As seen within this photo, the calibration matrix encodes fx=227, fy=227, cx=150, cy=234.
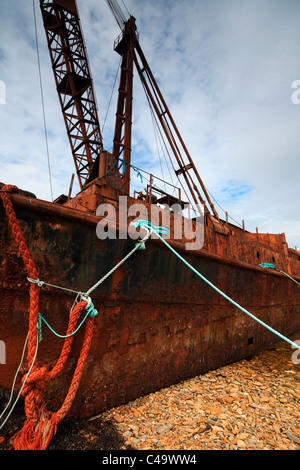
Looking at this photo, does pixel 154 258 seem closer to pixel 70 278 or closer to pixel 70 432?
pixel 70 278

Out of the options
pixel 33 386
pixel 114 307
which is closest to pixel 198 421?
pixel 114 307

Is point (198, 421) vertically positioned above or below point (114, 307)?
below

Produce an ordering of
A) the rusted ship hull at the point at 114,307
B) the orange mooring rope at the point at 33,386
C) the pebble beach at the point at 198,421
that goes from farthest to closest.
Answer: the pebble beach at the point at 198,421 < the rusted ship hull at the point at 114,307 < the orange mooring rope at the point at 33,386

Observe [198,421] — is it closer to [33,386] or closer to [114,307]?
[114,307]

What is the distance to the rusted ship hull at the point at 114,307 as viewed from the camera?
70.9 inches

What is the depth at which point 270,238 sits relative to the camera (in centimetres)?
757

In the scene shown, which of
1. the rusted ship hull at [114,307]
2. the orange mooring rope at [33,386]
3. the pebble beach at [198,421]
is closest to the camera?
the orange mooring rope at [33,386]

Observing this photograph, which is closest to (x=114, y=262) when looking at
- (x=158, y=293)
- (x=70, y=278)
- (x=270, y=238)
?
(x=70, y=278)

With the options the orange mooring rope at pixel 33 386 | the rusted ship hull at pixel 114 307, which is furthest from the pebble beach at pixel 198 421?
the orange mooring rope at pixel 33 386

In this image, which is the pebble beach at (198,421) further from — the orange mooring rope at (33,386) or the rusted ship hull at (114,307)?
the orange mooring rope at (33,386)

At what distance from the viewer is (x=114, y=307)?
2348mm

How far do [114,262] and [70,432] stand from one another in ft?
4.87

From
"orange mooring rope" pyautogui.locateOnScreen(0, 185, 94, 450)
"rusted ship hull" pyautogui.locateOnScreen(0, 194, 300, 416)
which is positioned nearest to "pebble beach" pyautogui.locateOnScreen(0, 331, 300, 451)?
"rusted ship hull" pyautogui.locateOnScreen(0, 194, 300, 416)

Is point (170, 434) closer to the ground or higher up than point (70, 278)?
closer to the ground
